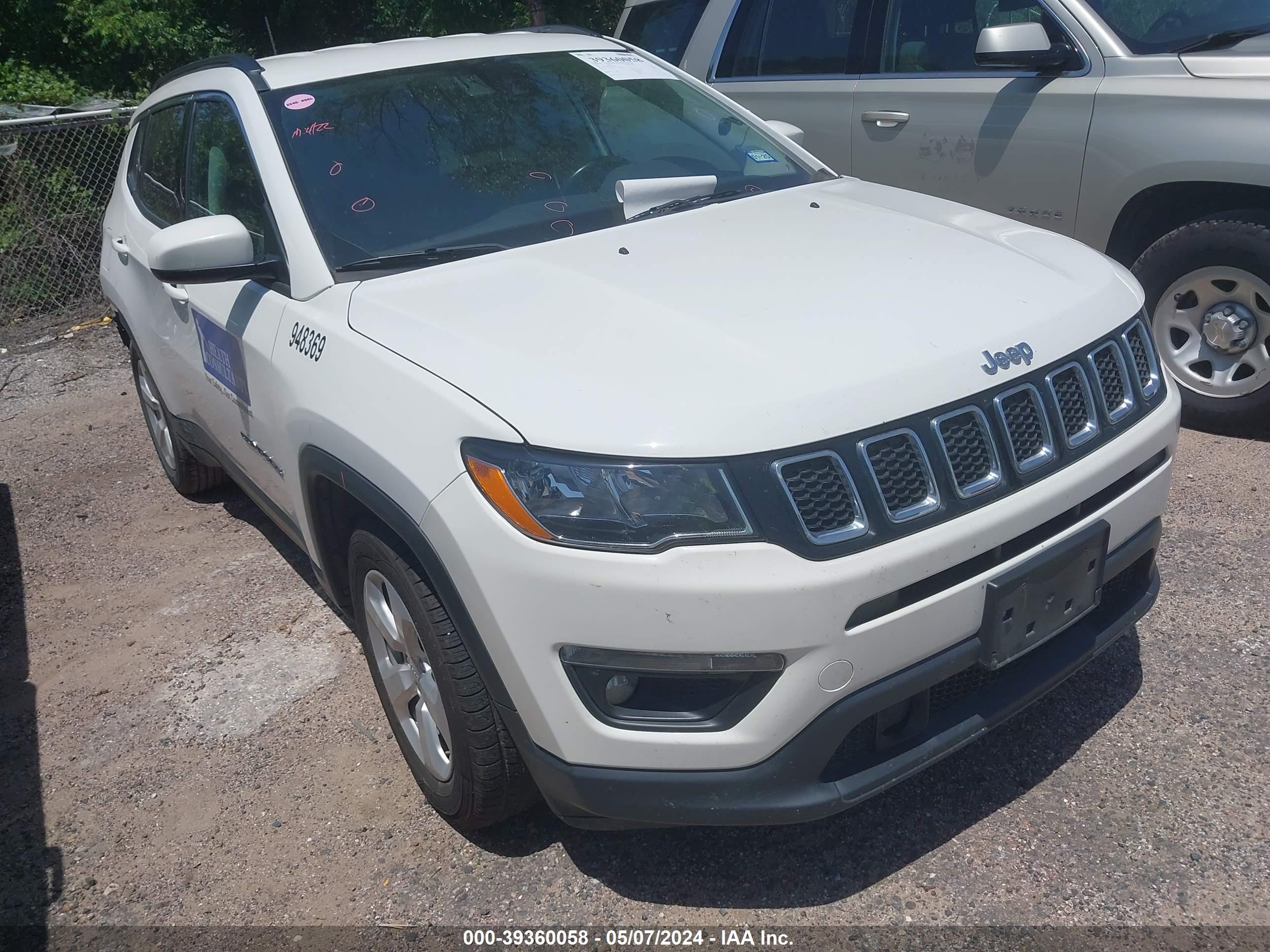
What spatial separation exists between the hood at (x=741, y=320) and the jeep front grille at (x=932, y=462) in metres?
0.04

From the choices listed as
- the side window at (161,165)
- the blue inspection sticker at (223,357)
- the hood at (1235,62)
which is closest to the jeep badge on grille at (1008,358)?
the blue inspection sticker at (223,357)

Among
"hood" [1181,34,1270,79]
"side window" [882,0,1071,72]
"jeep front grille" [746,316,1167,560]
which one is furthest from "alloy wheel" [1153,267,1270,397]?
"jeep front grille" [746,316,1167,560]

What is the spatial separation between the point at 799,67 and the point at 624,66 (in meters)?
2.08

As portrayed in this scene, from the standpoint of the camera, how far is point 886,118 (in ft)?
17.1

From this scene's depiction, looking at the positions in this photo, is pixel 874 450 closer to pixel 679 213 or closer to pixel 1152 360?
pixel 1152 360

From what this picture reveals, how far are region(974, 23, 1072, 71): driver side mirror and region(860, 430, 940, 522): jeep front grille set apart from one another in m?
2.97

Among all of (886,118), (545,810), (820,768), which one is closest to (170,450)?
(545,810)

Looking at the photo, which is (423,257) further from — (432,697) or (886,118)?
(886,118)

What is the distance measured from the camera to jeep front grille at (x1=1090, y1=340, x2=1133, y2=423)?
2.53 meters

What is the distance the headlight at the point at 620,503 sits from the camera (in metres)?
2.07

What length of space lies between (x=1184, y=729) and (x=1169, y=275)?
2200 mm

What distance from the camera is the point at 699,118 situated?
12.5 feet

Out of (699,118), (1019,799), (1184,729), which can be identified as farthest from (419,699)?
(699,118)

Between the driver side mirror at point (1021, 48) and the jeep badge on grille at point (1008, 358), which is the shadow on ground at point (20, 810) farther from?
the driver side mirror at point (1021, 48)
